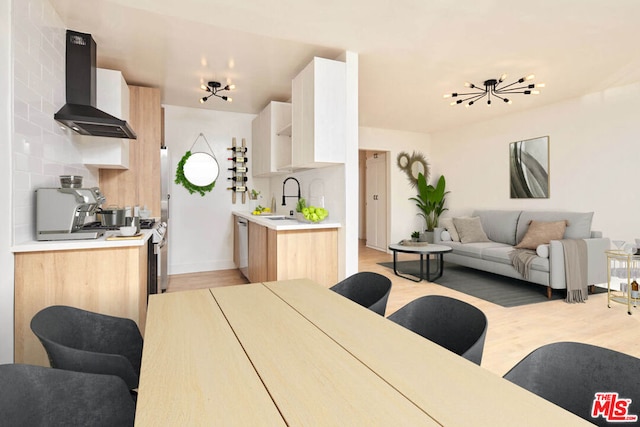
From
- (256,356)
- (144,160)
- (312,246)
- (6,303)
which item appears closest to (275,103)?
(144,160)

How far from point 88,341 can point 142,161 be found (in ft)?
10.6

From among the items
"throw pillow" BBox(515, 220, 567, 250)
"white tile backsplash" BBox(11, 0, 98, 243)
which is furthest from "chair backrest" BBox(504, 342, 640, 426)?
"throw pillow" BBox(515, 220, 567, 250)

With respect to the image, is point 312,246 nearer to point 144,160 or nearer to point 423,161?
point 144,160

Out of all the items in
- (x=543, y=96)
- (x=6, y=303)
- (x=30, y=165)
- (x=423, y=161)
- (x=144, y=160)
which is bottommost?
(x=6, y=303)

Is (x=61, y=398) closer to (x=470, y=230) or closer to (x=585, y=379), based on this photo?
(x=585, y=379)

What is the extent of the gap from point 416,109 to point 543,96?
5.68 ft

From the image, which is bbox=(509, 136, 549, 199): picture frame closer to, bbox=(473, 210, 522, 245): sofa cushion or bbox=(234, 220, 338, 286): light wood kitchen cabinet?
bbox=(473, 210, 522, 245): sofa cushion

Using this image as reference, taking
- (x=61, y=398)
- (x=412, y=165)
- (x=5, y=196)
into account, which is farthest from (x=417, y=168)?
(x=61, y=398)

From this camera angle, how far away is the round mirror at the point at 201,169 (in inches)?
200

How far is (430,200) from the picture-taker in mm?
6773

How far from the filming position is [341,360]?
3.06 feet

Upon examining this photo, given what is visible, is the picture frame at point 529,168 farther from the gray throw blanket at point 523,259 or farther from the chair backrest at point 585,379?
the chair backrest at point 585,379

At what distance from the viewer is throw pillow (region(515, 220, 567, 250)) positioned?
425cm

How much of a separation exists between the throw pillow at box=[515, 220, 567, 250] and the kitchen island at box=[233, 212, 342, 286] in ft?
9.35
